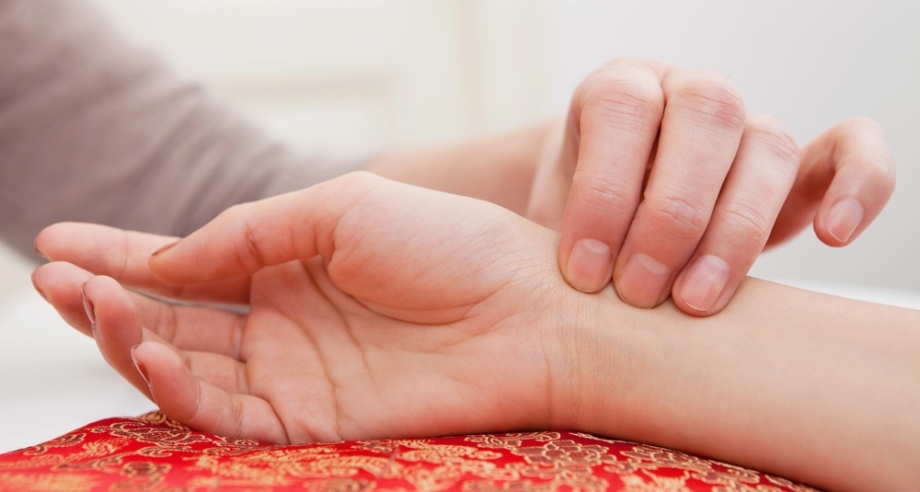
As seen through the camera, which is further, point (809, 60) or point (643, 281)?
point (809, 60)

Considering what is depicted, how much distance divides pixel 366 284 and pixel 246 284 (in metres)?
0.17

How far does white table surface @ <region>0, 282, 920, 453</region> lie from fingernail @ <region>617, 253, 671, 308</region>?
0.51 meters

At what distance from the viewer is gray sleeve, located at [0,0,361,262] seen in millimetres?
1077

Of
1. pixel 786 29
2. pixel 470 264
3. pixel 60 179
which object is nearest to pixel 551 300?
pixel 470 264

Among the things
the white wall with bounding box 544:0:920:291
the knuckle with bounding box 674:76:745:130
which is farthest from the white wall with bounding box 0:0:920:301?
the knuckle with bounding box 674:76:745:130

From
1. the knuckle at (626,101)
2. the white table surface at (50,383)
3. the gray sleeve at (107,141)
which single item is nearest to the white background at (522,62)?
the gray sleeve at (107,141)

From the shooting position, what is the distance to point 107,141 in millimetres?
1136

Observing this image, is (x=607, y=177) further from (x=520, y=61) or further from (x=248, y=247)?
(x=520, y=61)

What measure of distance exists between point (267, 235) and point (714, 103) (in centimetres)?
41

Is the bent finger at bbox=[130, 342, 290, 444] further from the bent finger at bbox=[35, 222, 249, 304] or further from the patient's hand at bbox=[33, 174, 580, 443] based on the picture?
the bent finger at bbox=[35, 222, 249, 304]

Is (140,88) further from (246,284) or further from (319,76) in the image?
(319,76)

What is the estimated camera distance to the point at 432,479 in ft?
1.50

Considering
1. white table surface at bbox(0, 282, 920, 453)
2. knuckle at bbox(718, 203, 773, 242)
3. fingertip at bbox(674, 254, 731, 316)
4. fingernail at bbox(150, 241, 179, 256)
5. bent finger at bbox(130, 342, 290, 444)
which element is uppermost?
knuckle at bbox(718, 203, 773, 242)

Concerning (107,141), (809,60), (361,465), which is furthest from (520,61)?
(361,465)
